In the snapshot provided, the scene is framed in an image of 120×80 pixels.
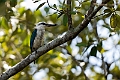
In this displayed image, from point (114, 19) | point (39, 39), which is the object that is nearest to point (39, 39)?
point (39, 39)

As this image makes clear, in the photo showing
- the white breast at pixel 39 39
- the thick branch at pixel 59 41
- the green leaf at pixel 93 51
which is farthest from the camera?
the white breast at pixel 39 39

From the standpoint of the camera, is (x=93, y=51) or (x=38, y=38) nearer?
(x=93, y=51)

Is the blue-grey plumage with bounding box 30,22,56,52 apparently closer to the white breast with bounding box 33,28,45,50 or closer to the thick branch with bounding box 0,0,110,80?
the white breast with bounding box 33,28,45,50

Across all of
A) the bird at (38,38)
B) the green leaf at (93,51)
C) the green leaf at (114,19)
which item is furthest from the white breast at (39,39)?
the green leaf at (114,19)

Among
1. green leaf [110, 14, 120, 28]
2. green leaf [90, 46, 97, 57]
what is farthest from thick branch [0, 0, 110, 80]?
green leaf [90, 46, 97, 57]

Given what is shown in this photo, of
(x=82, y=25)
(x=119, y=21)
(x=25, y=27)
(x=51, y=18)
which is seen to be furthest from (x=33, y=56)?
(x=51, y=18)

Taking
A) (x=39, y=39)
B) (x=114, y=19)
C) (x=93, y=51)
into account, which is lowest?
(x=93, y=51)

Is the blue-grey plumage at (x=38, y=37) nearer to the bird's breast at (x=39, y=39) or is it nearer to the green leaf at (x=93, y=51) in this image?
the bird's breast at (x=39, y=39)

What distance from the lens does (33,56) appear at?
3.43 metres

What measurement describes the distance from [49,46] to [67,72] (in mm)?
1797

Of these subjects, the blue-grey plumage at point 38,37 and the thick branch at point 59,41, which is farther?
the blue-grey plumage at point 38,37

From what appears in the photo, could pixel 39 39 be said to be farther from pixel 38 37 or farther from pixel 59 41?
pixel 59 41

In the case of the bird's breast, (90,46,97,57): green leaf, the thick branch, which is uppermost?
the bird's breast

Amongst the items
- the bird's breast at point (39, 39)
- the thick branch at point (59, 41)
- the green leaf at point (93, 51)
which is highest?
the bird's breast at point (39, 39)
